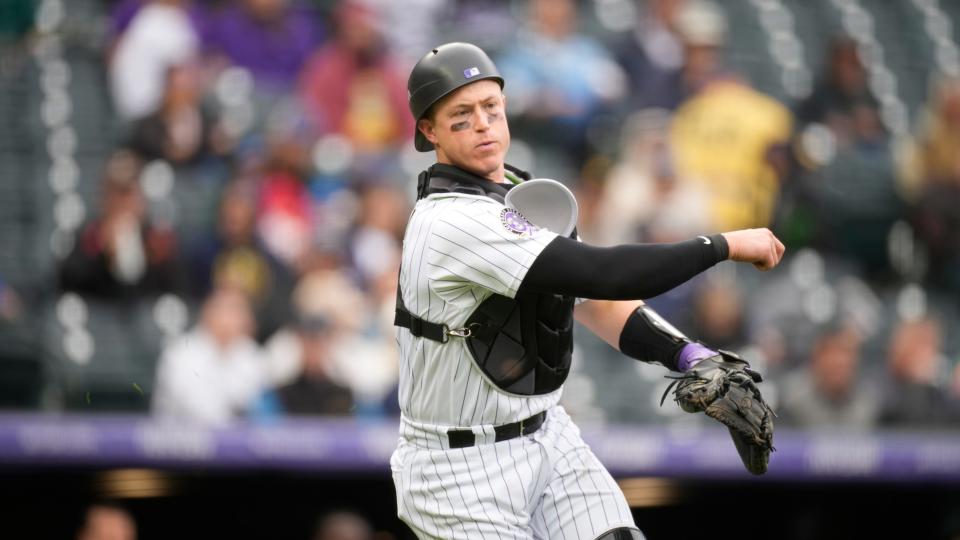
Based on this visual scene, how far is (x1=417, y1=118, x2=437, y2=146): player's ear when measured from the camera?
3.32m

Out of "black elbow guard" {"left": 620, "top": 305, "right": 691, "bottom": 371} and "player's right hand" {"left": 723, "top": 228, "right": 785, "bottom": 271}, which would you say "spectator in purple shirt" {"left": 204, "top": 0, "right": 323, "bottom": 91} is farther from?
"player's right hand" {"left": 723, "top": 228, "right": 785, "bottom": 271}

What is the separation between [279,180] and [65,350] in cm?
145

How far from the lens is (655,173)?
7.27 metres

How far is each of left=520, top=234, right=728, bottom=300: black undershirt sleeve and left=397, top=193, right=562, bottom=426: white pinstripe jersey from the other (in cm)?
4

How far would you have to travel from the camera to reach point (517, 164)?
25.0 feet

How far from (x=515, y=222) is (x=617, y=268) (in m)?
0.26

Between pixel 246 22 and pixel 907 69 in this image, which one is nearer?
pixel 246 22

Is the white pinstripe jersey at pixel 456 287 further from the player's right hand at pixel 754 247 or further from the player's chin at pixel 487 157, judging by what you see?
the player's right hand at pixel 754 247

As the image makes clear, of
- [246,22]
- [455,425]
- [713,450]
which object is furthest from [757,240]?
[246,22]

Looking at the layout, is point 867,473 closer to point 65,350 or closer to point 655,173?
point 655,173

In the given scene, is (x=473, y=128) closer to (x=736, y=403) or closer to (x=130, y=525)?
(x=736, y=403)

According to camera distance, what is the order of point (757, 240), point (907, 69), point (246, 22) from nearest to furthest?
point (757, 240), point (246, 22), point (907, 69)

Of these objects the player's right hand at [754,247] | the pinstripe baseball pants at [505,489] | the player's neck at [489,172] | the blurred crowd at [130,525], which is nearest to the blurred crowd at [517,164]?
the blurred crowd at [130,525]

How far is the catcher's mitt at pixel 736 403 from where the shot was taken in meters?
3.10
